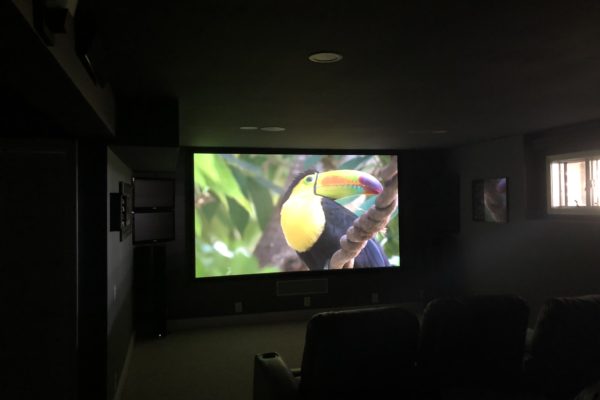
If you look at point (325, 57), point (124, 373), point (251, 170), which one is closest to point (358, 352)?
point (325, 57)

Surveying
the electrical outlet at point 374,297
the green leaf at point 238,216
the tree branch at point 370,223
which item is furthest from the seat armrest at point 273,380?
the electrical outlet at point 374,297

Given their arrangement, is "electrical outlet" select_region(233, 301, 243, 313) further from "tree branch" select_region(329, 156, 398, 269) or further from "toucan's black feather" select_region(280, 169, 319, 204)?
"toucan's black feather" select_region(280, 169, 319, 204)

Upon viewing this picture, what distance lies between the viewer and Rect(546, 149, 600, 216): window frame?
4.47m

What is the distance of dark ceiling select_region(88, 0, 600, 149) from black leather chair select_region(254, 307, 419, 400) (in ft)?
3.94

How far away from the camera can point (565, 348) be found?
230 centimetres

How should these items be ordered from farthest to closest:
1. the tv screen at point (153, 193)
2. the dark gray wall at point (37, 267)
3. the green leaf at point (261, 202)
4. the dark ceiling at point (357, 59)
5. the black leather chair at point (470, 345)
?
the green leaf at point (261, 202), the tv screen at point (153, 193), the dark gray wall at point (37, 267), the black leather chair at point (470, 345), the dark ceiling at point (357, 59)

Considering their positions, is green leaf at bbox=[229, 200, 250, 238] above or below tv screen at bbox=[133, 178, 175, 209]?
below

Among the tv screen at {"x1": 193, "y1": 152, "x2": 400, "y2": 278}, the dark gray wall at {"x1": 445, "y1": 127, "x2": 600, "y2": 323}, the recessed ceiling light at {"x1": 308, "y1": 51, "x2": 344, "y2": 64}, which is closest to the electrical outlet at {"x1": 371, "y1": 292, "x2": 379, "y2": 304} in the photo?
the tv screen at {"x1": 193, "y1": 152, "x2": 400, "y2": 278}

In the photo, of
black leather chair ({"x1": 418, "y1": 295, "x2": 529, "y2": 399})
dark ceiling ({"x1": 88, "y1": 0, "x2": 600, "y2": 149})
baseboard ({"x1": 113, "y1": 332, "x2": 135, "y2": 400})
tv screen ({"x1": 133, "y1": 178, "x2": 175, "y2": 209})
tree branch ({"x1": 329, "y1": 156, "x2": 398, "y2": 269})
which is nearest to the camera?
dark ceiling ({"x1": 88, "y1": 0, "x2": 600, "y2": 149})

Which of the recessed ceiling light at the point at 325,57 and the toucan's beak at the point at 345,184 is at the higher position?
the recessed ceiling light at the point at 325,57

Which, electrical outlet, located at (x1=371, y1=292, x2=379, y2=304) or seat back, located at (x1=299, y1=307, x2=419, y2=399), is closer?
seat back, located at (x1=299, y1=307, x2=419, y2=399)

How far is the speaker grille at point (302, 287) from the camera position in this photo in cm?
604

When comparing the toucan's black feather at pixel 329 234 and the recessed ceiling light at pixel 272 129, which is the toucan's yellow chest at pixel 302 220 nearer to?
the toucan's black feather at pixel 329 234

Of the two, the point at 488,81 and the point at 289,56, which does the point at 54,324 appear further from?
the point at 488,81
